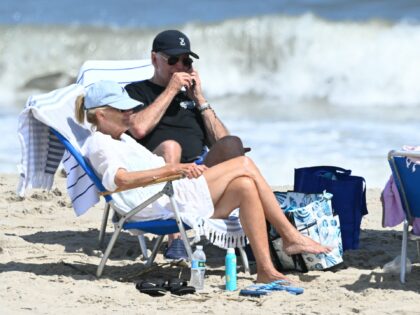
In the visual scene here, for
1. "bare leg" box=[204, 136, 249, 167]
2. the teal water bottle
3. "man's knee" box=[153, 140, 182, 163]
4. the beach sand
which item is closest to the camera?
the beach sand

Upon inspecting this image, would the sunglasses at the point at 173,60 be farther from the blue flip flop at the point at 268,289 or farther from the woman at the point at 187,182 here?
the blue flip flop at the point at 268,289

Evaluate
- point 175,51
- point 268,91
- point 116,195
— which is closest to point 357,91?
point 268,91

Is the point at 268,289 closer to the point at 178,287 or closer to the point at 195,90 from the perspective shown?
the point at 178,287

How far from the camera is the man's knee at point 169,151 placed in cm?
579

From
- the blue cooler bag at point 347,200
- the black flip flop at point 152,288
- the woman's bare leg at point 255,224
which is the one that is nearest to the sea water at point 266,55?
the blue cooler bag at point 347,200

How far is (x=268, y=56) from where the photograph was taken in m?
14.6

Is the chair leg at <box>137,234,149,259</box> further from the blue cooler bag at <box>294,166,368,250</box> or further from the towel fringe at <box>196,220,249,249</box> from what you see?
the blue cooler bag at <box>294,166,368,250</box>

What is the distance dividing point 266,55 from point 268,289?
31.9ft

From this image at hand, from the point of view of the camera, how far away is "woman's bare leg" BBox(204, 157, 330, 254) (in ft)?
17.4

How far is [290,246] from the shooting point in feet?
17.5

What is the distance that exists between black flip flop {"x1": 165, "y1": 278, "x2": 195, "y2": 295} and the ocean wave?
7668 mm

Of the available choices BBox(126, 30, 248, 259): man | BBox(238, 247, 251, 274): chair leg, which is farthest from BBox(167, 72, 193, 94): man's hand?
BBox(238, 247, 251, 274): chair leg

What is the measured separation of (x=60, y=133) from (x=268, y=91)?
8.19 metres

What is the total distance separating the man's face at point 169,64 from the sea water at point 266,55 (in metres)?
4.00
